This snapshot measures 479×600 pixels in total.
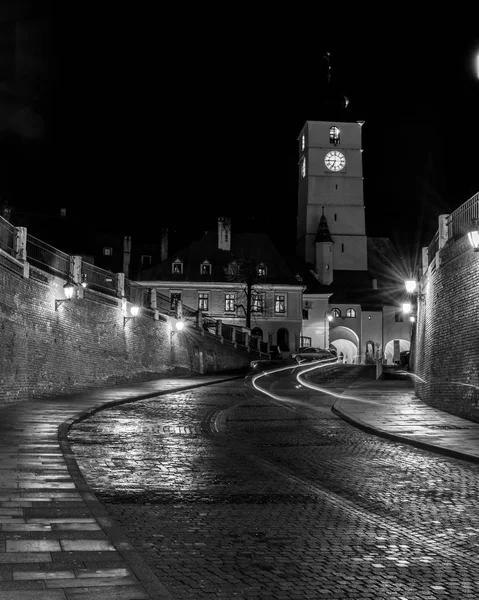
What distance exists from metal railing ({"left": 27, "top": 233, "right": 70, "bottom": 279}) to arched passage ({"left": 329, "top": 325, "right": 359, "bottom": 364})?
211ft

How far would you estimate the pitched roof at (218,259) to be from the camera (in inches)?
3068

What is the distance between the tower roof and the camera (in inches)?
3533

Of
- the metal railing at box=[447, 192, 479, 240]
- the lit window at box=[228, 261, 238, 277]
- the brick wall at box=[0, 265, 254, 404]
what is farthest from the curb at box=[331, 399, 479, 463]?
the lit window at box=[228, 261, 238, 277]

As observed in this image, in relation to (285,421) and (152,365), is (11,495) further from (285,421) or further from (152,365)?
(152,365)

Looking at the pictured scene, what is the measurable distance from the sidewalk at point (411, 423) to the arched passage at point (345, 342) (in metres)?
60.8

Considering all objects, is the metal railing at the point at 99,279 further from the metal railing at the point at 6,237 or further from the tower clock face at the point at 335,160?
the tower clock face at the point at 335,160

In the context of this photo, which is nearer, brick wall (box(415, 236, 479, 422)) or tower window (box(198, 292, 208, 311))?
brick wall (box(415, 236, 479, 422))

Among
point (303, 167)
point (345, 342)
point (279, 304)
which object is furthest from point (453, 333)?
point (303, 167)

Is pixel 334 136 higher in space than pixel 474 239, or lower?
higher

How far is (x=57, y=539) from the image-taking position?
660cm

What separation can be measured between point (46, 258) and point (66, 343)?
2.91m

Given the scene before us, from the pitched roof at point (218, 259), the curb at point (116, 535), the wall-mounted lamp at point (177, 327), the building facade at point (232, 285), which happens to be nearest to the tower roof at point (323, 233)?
the pitched roof at point (218, 259)

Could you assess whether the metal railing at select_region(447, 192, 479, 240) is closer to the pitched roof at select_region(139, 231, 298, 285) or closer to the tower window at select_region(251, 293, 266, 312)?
the tower window at select_region(251, 293, 266, 312)

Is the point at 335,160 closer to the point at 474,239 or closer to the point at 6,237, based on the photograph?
the point at 6,237
